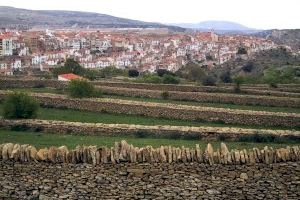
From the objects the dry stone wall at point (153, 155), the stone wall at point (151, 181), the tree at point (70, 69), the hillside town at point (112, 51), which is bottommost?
the hillside town at point (112, 51)

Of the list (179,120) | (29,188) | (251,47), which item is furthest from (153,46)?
(29,188)

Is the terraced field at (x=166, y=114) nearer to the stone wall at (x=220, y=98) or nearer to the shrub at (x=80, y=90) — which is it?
the stone wall at (x=220, y=98)

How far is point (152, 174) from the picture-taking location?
1034cm

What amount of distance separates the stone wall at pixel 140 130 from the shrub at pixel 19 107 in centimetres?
147

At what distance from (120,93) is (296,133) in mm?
20815

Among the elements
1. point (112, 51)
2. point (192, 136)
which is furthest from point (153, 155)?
point (112, 51)

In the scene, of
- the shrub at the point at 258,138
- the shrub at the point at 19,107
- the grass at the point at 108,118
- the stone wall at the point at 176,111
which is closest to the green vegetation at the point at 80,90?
the stone wall at the point at 176,111

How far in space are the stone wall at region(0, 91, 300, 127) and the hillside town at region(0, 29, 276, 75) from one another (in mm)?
70206

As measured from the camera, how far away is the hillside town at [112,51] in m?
115

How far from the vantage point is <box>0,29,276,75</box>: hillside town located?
379 feet

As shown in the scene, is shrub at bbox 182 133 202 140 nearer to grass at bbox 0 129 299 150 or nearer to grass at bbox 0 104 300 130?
grass at bbox 0 129 299 150

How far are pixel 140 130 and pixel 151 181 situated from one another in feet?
42.5

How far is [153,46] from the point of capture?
179375 mm

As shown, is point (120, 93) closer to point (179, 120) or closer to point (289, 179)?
point (179, 120)
